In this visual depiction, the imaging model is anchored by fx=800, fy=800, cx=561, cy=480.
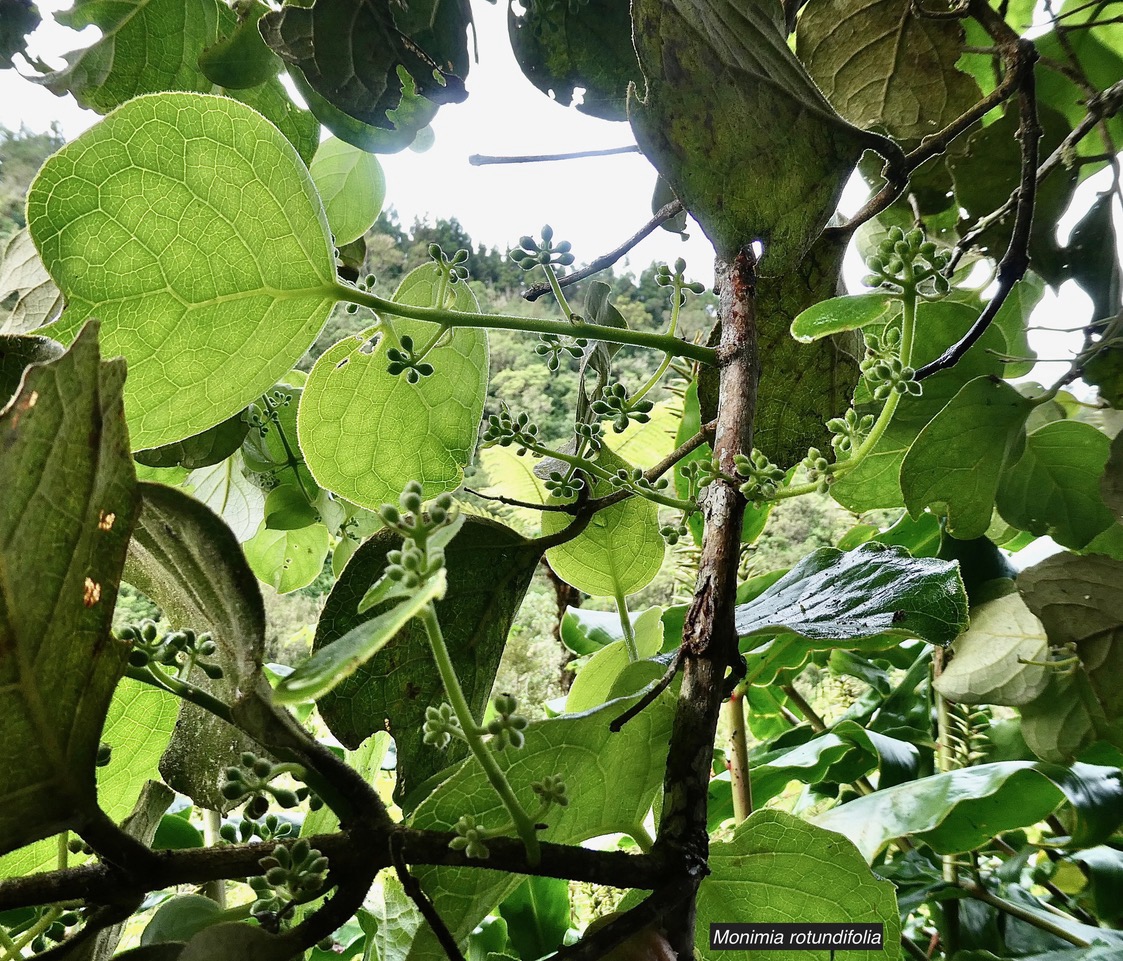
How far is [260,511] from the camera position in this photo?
61 centimetres

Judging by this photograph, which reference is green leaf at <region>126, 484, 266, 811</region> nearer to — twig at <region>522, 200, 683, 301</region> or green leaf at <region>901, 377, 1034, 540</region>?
twig at <region>522, 200, 683, 301</region>

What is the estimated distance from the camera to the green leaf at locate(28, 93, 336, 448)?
246 millimetres

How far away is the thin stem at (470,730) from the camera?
0.18 m

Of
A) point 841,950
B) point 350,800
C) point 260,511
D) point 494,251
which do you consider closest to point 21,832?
point 350,800

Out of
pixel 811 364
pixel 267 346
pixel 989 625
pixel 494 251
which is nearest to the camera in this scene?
pixel 267 346

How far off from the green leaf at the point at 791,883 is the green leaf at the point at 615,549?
0.15m

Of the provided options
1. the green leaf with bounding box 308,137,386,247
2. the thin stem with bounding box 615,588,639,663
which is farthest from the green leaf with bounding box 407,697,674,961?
the green leaf with bounding box 308,137,386,247

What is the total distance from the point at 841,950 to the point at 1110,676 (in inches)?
9.5

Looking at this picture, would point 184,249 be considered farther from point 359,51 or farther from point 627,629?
point 627,629

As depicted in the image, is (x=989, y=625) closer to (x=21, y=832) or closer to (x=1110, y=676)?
(x=1110, y=676)

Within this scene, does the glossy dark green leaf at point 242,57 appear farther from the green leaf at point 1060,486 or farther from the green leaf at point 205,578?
the green leaf at point 1060,486

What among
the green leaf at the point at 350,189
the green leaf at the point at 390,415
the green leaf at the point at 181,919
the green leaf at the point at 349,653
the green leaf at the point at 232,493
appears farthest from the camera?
the green leaf at the point at 232,493

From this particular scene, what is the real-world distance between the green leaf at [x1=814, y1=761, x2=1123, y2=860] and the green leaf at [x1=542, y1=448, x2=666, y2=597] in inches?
7.3

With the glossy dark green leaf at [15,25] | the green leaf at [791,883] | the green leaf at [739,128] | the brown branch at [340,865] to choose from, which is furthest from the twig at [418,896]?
the glossy dark green leaf at [15,25]
